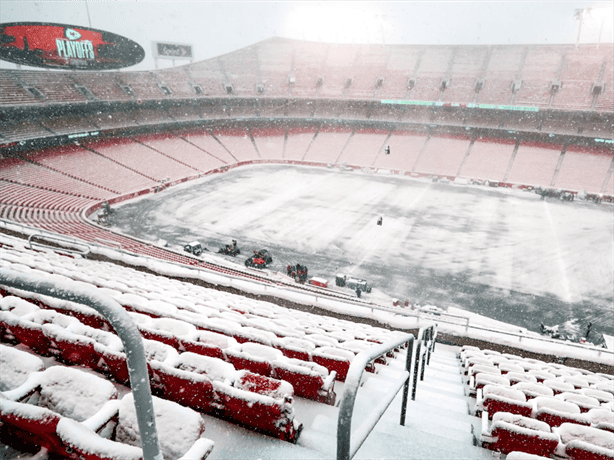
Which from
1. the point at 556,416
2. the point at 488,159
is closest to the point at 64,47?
the point at 556,416

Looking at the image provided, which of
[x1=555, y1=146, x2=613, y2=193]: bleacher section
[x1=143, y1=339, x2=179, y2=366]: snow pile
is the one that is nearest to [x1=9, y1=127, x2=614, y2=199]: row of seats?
[x1=555, y1=146, x2=613, y2=193]: bleacher section

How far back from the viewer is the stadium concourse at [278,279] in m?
2.53

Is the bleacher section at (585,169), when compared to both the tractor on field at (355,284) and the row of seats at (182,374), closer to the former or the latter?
the tractor on field at (355,284)

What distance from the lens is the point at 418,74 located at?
4362cm

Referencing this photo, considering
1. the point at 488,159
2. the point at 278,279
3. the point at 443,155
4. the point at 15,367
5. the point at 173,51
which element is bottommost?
the point at 278,279

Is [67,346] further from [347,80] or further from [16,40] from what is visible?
[347,80]

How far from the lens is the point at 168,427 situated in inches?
85.9

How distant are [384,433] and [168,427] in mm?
Answer: 1897

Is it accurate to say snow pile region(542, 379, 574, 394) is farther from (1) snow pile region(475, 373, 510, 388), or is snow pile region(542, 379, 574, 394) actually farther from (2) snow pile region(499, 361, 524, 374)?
(1) snow pile region(475, 373, 510, 388)

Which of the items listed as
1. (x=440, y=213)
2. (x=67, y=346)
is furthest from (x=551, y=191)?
(x=67, y=346)

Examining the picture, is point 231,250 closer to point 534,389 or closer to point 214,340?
point 214,340

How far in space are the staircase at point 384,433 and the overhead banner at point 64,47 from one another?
38188mm

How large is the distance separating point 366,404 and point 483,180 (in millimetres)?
35660

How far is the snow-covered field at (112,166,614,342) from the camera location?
16.2 metres
